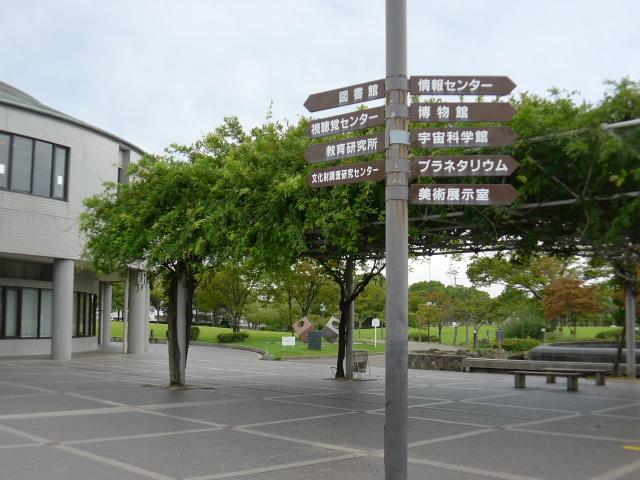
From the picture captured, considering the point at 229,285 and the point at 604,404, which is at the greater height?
the point at 229,285

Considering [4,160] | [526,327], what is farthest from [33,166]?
[526,327]

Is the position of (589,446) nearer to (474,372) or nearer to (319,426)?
(319,426)

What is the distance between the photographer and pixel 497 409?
14461mm

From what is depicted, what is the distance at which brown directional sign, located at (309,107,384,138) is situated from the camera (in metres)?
5.89

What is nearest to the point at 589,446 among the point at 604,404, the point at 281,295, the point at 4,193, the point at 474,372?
the point at 604,404

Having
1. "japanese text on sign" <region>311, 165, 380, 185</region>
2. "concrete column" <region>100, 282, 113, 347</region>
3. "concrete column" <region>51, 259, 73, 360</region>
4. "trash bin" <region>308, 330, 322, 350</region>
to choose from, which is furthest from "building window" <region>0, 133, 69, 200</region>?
"japanese text on sign" <region>311, 165, 380, 185</region>

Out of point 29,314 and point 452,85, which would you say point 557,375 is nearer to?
point 452,85

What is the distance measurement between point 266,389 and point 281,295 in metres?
29.8

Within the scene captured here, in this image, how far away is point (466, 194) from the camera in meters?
5.49

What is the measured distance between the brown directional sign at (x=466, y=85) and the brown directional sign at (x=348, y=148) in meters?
0.56

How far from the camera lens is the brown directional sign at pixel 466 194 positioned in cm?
546

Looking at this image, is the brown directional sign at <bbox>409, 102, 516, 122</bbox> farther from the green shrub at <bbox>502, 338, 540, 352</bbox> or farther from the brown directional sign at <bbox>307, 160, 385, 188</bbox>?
the green shrub at <bbox>502, 338, 540, 352</bbox>

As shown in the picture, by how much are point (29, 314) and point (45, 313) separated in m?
1.01

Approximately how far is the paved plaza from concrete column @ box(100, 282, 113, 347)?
2202 cm
